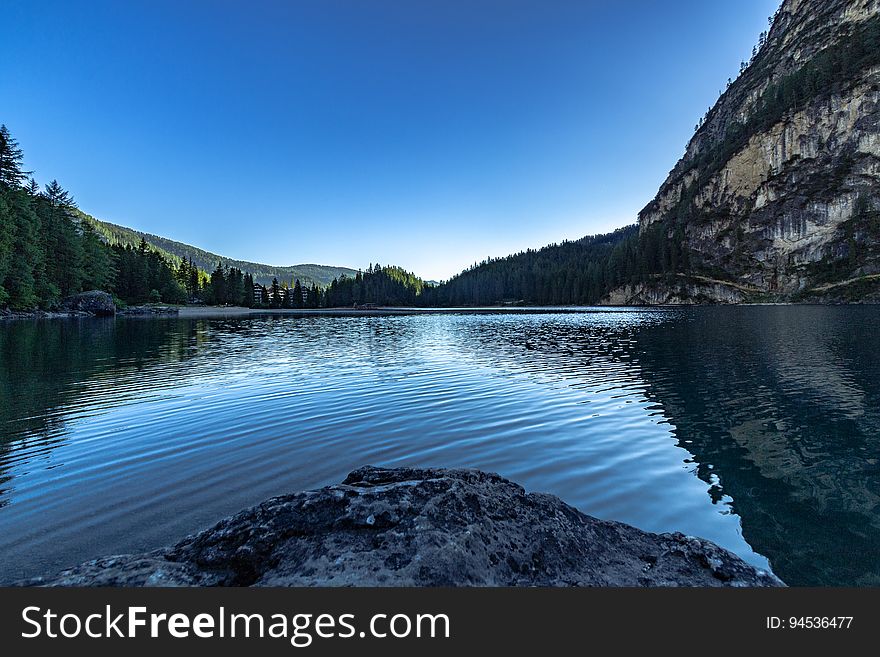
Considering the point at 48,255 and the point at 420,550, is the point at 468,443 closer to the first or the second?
the point at 420,550

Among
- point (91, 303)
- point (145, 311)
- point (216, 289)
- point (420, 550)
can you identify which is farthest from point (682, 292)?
point (420, 550)

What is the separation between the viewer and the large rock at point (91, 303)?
87688 millimetres

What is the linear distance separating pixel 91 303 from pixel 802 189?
217m

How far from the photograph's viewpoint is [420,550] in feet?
12.3

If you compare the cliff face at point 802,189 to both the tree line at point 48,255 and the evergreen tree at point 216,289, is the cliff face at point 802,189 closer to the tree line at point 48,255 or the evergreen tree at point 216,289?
the evergreen tree at point 216,289

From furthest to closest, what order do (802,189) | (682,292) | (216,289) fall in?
(682,292) → (216,289) → (802,189)

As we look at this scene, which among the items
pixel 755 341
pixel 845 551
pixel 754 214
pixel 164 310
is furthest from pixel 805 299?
pixel 164 310

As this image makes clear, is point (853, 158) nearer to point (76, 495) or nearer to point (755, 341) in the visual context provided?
point (755, 341)

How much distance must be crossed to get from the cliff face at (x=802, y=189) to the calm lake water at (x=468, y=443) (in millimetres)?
148618

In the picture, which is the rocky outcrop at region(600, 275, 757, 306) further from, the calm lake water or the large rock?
the large rock

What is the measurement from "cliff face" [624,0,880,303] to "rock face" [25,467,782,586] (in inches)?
6387

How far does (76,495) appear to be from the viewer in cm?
816

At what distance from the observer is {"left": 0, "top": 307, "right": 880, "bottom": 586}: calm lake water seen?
7.04 metres

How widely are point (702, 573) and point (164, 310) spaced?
13276cm
